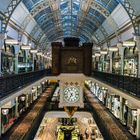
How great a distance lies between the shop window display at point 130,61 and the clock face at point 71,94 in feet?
23.0

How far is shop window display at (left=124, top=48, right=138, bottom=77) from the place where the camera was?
26391mm

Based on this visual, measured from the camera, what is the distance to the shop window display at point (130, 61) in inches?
1039

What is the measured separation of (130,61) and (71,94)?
Answer: 30.7 ft

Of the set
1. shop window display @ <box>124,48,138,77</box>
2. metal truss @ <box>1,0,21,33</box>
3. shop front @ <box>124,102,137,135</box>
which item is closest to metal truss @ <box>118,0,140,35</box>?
shop window display @ <box>124,48,138,77</box>

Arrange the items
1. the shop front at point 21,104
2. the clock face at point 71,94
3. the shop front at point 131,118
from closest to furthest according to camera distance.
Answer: the shop front at point 131,118, the shop front at point 21,104, the clock face at point 71,94

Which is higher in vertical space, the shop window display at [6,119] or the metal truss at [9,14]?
the metal truss at [9,14]

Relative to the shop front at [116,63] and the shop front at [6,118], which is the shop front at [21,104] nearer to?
the shop front at [6,118]

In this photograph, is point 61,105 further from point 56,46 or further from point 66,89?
point 56,46

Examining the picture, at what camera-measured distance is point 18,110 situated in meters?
32.6

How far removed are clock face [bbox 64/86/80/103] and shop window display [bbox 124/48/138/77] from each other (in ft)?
23.0

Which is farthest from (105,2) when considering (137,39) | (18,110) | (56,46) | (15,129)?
(15,129)

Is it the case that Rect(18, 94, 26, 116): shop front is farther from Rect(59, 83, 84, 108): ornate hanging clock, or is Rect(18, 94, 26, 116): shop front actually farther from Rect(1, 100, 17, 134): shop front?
Rect(59, 83, 84, 108): ornate hanging clock

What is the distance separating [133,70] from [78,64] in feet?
37.4

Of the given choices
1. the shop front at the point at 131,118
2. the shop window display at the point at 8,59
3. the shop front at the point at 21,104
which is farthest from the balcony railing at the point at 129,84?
the shop front at the point at 21,104
